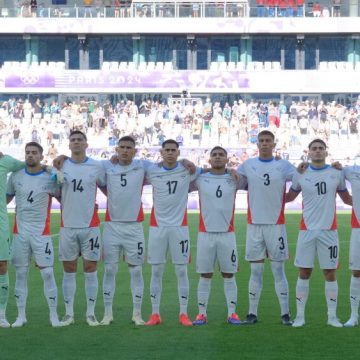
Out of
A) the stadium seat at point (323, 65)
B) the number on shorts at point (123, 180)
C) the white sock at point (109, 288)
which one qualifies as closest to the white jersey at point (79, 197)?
the number on shorts at point (123, 180)

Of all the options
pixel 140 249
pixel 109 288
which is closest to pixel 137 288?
pixel 109 288

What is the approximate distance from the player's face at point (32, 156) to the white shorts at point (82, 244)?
85 centimetres

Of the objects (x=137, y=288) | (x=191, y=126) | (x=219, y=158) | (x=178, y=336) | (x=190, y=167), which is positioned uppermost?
(x=191, y=126)

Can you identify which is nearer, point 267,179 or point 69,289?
point 69,289

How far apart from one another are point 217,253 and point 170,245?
0.56 m

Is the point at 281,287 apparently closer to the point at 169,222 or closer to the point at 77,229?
the point at 169,222

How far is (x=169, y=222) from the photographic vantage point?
42.5 ft

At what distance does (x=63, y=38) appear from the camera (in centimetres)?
5444

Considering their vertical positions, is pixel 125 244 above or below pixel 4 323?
above

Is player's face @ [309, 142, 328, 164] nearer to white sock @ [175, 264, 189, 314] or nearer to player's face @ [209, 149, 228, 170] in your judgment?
player's face @ [209, 149, 228, 170]

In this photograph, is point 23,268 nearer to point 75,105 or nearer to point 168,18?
point 75,105

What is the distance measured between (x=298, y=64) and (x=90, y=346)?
145ft

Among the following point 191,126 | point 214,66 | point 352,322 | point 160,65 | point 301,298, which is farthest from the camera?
point 160,65

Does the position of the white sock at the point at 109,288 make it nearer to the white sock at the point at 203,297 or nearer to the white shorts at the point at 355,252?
the white sock at the point at 203,297
